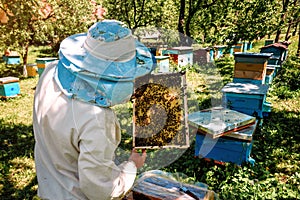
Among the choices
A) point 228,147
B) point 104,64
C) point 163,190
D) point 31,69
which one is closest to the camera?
point 104,64

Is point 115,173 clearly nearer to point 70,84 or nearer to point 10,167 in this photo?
point 70,84

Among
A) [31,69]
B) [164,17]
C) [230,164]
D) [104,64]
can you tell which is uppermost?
[164,17]

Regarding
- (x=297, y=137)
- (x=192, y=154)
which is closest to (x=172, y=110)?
(x=192, y=154)

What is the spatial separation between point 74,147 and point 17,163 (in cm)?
295

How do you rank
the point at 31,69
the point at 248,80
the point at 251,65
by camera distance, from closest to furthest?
the point at 251,65 < the point at 248,80 < the point at 31,69

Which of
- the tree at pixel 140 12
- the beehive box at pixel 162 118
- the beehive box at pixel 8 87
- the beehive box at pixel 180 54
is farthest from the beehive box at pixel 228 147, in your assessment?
the beehive box at pixel 8 87

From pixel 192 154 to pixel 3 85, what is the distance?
5087 millimetres

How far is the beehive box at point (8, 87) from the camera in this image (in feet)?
20.1

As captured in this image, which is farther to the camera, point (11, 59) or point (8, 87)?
point (11, 59)

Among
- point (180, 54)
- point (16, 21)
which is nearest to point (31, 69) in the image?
point (16, 21)

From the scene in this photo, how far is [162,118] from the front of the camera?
2.45 metres

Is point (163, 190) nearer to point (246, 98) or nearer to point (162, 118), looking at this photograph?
point (162, 118)

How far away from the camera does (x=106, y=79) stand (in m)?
0.97

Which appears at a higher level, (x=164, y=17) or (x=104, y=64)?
(x=164, y=17)
